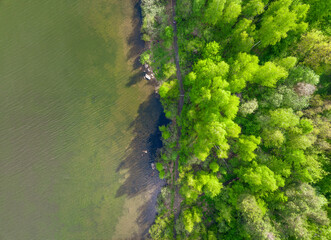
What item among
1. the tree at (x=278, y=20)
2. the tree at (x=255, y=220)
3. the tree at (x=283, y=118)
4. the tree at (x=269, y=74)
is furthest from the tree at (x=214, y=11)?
the tree at (x=255, y=220)

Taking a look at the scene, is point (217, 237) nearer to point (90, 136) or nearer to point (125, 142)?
point (125, 142)

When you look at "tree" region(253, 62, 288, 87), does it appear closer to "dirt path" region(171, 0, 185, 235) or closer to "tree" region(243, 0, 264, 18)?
"tree" region(243, 0, 264, 18)

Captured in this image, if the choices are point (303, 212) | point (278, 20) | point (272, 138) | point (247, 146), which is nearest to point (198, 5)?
point (278, 20)

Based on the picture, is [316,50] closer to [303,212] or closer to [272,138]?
[272,138]

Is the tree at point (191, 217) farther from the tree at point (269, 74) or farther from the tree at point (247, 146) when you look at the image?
the tree at point (269, 74)

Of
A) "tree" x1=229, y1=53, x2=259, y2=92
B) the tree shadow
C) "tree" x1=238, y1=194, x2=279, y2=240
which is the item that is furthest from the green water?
"tree" x1=238, y1=194, x2=279, y2=240

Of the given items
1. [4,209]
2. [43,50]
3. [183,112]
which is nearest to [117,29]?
[43,50]

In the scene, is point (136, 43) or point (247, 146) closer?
point (247, 146)
